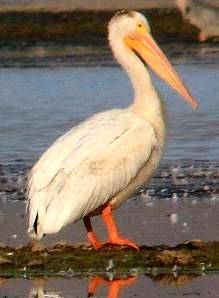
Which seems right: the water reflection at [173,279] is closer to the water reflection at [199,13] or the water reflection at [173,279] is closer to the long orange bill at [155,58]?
the long orange bill at [155,58]

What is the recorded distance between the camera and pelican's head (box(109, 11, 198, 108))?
9.55m

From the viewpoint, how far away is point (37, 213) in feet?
27.6

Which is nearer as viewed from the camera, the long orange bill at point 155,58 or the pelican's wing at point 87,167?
the pelican's wing at point 87,167

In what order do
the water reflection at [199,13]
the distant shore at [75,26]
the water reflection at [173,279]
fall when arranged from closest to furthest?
the water reflection at [173,279] → the water reflection at [199,13] → the distant shore at [75,26]

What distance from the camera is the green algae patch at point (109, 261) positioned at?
8344mm

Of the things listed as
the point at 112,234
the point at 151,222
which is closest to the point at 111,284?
the point at 112,234

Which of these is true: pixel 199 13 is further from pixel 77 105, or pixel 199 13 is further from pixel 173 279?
pixel 173 279

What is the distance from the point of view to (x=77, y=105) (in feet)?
58.9

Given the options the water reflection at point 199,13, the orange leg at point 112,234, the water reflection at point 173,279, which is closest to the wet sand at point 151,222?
the orange leg at point 112,234

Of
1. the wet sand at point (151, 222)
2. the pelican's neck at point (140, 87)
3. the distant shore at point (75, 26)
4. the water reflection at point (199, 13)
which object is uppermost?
the pelican's neck at point (140, 87)

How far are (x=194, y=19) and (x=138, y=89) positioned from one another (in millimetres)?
11989

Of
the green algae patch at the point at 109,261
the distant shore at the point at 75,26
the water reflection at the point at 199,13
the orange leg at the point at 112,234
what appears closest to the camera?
the green algae patch at the point at 109,261

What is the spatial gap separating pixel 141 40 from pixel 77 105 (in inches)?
329

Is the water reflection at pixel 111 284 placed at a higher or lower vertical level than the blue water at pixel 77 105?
higher
